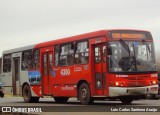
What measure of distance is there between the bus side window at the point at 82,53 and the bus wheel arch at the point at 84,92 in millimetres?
930

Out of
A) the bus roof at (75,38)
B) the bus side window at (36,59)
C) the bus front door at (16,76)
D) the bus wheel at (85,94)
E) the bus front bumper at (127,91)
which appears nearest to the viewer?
the bus front bumper at (127,91)

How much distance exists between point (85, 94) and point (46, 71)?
4170 mm

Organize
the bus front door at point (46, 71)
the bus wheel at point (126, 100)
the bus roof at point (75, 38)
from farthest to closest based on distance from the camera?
the bus front door at point (46, 71) → the bus wheel at point (126, 100) → the bus roof at point (75, 38)

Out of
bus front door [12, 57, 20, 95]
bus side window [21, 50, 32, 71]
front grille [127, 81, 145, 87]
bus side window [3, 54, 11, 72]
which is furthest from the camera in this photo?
bus side window [3, 54, 11, 72]

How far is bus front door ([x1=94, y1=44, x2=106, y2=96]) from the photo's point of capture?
19141mm

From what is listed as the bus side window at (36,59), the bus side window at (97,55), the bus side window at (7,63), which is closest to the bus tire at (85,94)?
the bus side window at (97,55)

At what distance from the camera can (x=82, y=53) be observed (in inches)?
809

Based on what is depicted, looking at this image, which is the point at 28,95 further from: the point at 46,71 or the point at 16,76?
the point at 46,71

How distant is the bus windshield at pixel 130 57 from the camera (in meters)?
18.7

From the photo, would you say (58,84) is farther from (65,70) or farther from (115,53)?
(115,53)

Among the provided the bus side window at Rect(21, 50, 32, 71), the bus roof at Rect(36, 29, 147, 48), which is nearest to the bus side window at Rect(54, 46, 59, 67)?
the bus roof at Rect(36, 29, 147, 48)

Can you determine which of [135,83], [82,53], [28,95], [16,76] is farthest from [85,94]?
[16,76]

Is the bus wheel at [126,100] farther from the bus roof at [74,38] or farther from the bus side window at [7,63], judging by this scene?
the bus side window at [7,63]

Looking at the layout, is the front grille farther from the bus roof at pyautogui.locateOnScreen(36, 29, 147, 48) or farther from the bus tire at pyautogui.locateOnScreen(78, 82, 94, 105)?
the bus roof at pyautogui.locateOnScreen(36, 29, 147, 48)
